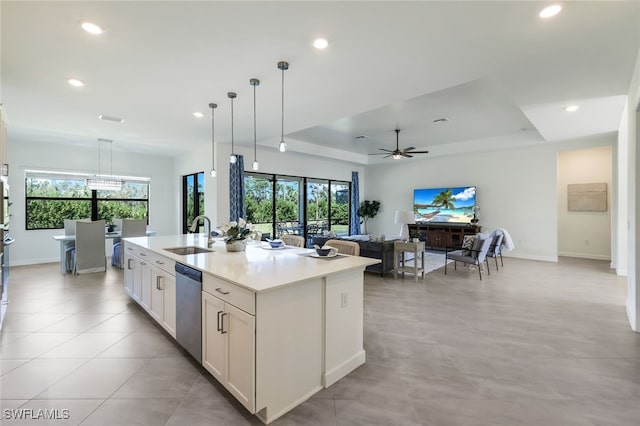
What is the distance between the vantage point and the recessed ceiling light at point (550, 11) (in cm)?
209

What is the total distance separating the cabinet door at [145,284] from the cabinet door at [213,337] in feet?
4.72

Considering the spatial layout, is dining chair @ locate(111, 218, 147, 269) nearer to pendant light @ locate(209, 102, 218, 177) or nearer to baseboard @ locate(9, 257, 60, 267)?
baseboard @ locate(9, 257, 60, 267)

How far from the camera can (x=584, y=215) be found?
7.48 m

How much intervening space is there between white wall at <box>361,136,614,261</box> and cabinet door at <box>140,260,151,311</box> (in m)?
7.66

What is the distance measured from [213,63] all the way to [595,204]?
9.09m

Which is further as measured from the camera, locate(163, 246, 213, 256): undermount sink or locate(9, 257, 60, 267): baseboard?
locate(9, 257, 60, 267): baseboard

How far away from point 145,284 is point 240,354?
2140 mm

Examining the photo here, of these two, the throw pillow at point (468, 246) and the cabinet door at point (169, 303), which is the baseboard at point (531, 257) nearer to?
the throw pillow at point (468, 246)

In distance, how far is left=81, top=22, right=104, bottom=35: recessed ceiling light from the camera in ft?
7.52

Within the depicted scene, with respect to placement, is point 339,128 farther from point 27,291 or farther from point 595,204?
point 595,204

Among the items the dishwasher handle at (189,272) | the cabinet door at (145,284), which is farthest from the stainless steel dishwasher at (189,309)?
the cabinet door at (145,284)

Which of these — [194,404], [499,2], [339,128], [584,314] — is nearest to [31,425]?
[194,404]

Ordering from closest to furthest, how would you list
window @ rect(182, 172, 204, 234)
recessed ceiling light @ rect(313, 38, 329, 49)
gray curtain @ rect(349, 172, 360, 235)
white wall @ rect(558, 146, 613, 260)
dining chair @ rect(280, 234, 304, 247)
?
recessed ceiling light @ rect(313, 38, 329, 49), dining chair @ rect(280, 234, 304, 247), white wall @ rect(558, 146, 613, 260), window @ rect(182, 172, 204, 234), gray curtain @ rect(349, 172, 360, 235)

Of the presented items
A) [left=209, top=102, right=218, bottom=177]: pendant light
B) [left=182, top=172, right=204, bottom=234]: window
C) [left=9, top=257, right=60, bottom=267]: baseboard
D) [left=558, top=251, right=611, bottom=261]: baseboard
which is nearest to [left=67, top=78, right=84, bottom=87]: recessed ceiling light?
[left=209, top=102, right=218, bottom=177]: pendant light
